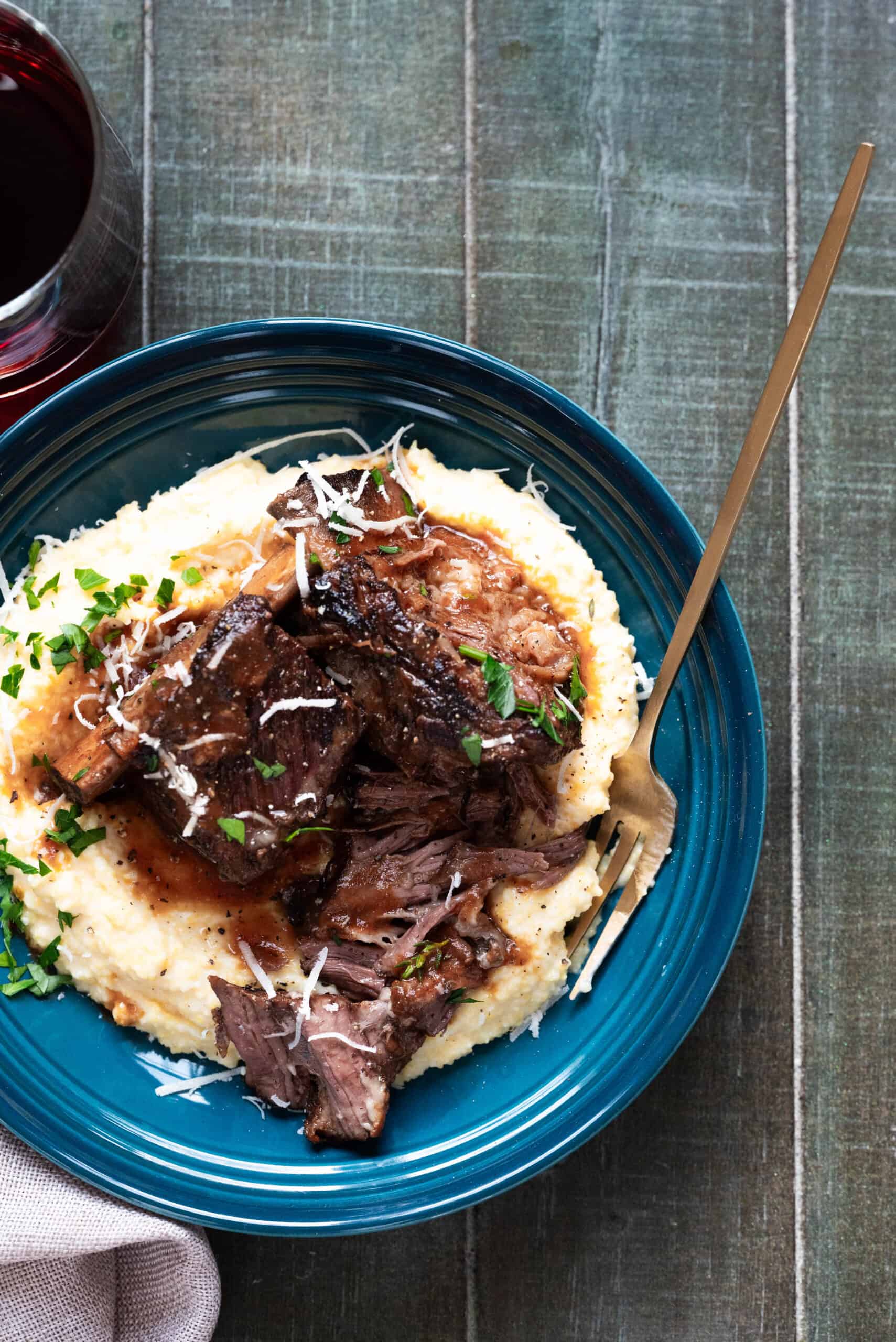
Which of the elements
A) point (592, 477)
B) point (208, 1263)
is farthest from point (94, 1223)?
point (592, 477)

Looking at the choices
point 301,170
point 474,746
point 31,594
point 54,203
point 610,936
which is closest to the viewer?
point 474,746

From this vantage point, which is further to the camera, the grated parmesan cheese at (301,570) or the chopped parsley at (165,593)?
the chopped parsley at (165,593)

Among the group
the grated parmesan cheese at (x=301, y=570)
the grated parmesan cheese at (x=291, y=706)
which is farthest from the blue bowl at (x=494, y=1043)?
the grated parmesan cheese at (x=291, y=706)

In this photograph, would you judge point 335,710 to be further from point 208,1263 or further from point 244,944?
point 208,1263

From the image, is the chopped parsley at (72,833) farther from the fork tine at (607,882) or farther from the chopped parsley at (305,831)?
the fork tine at (607,882)

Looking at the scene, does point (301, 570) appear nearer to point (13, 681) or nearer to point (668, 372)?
point (13, 681)

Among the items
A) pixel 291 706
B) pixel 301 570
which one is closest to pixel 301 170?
pixel 301 570
